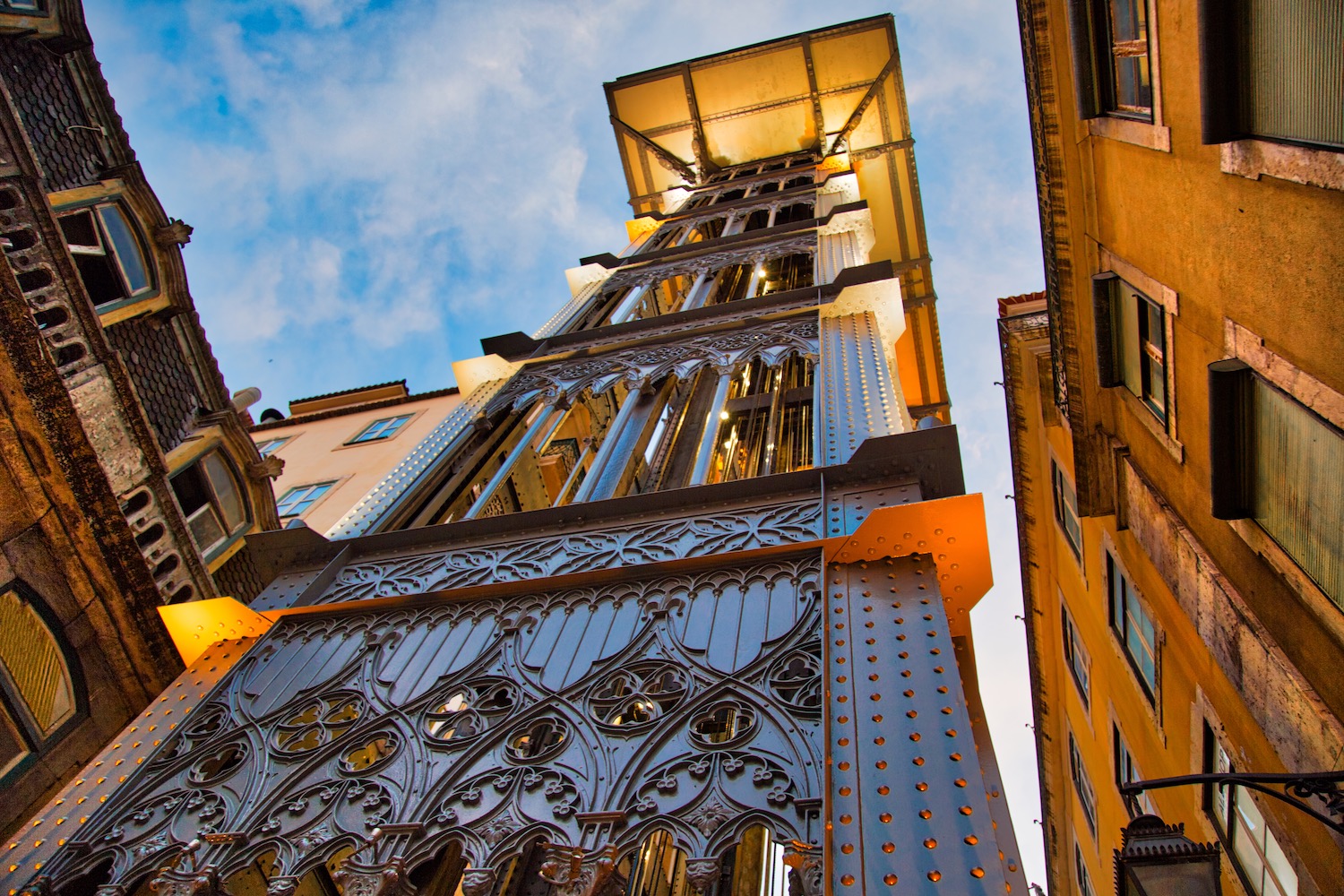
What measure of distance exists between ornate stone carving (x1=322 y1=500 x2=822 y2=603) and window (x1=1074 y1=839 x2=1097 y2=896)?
44.9ft

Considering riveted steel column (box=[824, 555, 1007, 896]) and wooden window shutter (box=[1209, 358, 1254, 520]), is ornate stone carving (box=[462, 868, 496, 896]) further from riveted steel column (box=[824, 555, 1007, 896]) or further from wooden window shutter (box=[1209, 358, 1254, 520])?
wooden window shutter (box=[1209, 358, 1254, 520])

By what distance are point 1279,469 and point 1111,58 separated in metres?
3.84

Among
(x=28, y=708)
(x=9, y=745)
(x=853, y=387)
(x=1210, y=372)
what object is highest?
(x=1210, y=372)

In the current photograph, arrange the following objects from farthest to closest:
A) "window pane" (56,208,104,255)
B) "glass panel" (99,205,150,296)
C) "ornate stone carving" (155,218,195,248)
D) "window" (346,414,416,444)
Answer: "window" (346,414,416,444)
"ornate stone carving" (155,218,195,248)
"glass panel" (99,205,150,296)
"window pane" (56,208,104,255)

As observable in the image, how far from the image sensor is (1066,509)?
14.0 m

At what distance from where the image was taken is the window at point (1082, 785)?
14867 mm

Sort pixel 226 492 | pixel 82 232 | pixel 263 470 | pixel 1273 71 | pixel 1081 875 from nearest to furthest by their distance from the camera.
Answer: pixel 1273 71 < pixel 82 232 < pixel 226 492 < pixel 263 470 < pixel 1081 875

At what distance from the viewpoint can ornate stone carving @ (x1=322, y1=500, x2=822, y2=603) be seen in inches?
232

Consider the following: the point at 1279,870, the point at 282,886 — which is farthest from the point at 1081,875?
the point at 282,886

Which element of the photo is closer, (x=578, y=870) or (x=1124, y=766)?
(x=578, y=870)

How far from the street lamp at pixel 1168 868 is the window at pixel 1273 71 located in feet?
10.6

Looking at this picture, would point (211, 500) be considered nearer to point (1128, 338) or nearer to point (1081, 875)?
point (1128, 338)

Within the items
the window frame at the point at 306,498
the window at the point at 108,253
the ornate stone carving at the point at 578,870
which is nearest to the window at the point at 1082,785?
the ornate stone carving at the point at 578,870

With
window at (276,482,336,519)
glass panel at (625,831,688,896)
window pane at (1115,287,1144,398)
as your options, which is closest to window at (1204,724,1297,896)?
window pane at (1115,287,1144,398)
